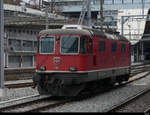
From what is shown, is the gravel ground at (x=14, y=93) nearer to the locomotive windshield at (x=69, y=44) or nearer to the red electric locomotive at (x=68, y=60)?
the red electric locomotive at (x=68, y=60)

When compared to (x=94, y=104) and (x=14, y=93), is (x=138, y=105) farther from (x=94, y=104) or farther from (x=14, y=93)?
(x=14, y=93)

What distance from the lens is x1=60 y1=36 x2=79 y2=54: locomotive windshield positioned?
46.1ft

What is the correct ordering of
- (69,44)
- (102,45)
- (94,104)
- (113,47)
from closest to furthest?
(94,104) < (69,44) < (102,45) < (113,47)

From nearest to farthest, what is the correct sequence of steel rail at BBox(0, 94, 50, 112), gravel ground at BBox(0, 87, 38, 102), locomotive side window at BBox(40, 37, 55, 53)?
steel rail at BBox(0, 94, 50, 112), gravel ground at BBox(0, 87, 38, 102), locomotive side window at BBox(40, 37, 55, 53)

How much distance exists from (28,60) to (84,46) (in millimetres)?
36646

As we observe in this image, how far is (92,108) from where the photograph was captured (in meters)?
11.9

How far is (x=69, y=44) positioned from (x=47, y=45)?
3.49 feet

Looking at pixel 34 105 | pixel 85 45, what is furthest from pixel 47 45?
pixel 34 105

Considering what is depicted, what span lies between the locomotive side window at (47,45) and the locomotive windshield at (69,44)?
1.60 feet

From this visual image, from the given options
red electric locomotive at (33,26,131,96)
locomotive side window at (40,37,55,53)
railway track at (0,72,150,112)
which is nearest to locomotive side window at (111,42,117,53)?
red electric locomotive at (33,26,131,96)

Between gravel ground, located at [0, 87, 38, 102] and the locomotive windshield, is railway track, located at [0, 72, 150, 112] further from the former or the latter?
the locomotive windshield

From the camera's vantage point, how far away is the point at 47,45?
1462 centimetres

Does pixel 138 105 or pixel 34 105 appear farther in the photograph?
pixel 138 105

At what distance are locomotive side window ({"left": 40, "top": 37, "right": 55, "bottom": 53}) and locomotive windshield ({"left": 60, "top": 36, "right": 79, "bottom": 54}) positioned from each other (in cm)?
49
